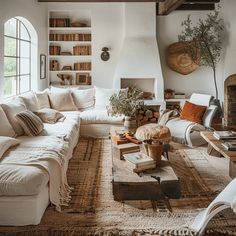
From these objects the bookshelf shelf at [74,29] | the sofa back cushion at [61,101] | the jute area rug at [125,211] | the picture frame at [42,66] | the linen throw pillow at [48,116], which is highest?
the bookshelf shelf at [74,29]

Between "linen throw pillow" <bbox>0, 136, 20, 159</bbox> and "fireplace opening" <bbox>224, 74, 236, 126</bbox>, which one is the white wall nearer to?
"linen throw pillow" <bbox>0, 136, 20, 159</bbox>

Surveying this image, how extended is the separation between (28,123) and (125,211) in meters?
1.80

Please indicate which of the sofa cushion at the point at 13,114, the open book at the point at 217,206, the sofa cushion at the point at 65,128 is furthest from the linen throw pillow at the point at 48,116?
the open book at the point at 217,206

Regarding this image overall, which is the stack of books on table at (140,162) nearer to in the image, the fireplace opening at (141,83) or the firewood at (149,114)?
the firewood at (149,114)

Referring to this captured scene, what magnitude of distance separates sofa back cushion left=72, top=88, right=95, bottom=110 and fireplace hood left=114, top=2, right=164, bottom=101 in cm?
91

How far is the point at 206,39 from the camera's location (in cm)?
712

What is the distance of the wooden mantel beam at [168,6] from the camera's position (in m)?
5.70

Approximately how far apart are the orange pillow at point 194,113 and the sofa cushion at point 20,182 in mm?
3518

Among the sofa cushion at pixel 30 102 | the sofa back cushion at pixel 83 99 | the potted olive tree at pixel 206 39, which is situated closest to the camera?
the sofa cushion at pixel 30 102

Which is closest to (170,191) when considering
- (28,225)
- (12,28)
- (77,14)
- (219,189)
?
(219,189)

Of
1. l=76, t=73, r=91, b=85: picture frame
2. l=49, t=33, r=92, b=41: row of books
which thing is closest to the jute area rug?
l=76, t=73, r=91, b=85: picture frame

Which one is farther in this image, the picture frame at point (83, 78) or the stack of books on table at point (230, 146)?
the picture frame at point (83, 78)

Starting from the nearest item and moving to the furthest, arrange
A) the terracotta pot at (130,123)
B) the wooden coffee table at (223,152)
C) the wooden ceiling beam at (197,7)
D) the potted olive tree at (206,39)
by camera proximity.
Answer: the wooden coffee table at (223,152), the terracotta pot at (130,123), the potted olive tree at (206,39), the wooden ceiling beam at (197,7)

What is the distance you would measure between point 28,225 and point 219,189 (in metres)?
1.97
